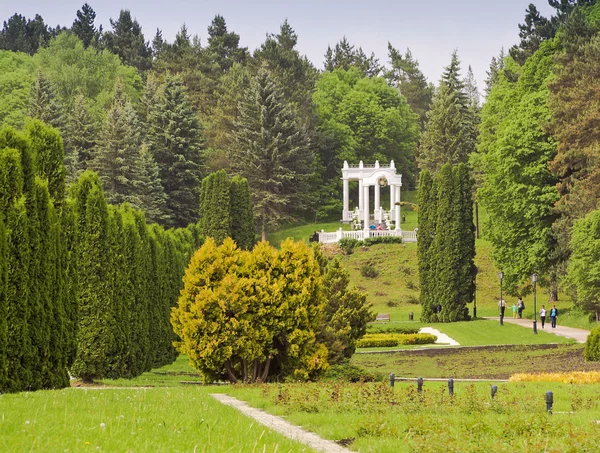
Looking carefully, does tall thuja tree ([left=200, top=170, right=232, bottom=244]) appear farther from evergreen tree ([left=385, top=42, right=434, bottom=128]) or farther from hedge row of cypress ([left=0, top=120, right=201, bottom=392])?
evergreen tree ([left=385, top=42, right=434, bottom=128])

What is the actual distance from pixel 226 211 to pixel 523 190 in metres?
15.1

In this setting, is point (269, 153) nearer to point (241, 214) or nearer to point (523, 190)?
point (241, 214)

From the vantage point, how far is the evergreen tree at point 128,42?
102 m

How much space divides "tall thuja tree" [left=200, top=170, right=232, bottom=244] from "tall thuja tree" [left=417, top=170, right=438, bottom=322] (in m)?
9.86

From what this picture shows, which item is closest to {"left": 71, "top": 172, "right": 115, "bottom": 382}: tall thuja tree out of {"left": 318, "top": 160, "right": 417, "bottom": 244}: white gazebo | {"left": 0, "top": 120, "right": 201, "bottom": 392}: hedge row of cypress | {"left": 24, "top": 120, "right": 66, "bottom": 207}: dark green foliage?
{"left": 0, "top": 120, "right": 201, "bottom": 392}: hedge row of cypress

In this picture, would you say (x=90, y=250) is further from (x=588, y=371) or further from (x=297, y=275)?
(x=588, y=371)

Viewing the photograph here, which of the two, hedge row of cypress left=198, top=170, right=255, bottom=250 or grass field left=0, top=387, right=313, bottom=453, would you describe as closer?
grass field left=0, top=387, right=313, bottom=453

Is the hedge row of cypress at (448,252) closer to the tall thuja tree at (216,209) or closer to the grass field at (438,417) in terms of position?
the tall thuja tree at (216,209)

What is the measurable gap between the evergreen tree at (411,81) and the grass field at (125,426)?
98.5 metres

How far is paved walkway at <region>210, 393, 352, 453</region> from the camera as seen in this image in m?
11.2

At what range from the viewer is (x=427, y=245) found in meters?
47.2

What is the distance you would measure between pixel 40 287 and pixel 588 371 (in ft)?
45.5

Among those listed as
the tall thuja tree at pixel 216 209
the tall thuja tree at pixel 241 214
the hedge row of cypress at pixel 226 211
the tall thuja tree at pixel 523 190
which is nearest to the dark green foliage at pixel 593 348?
the tall thuja tree at pixel 523 190

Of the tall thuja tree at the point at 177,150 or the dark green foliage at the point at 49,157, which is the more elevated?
the tall thuja tree at the point at 177,150
